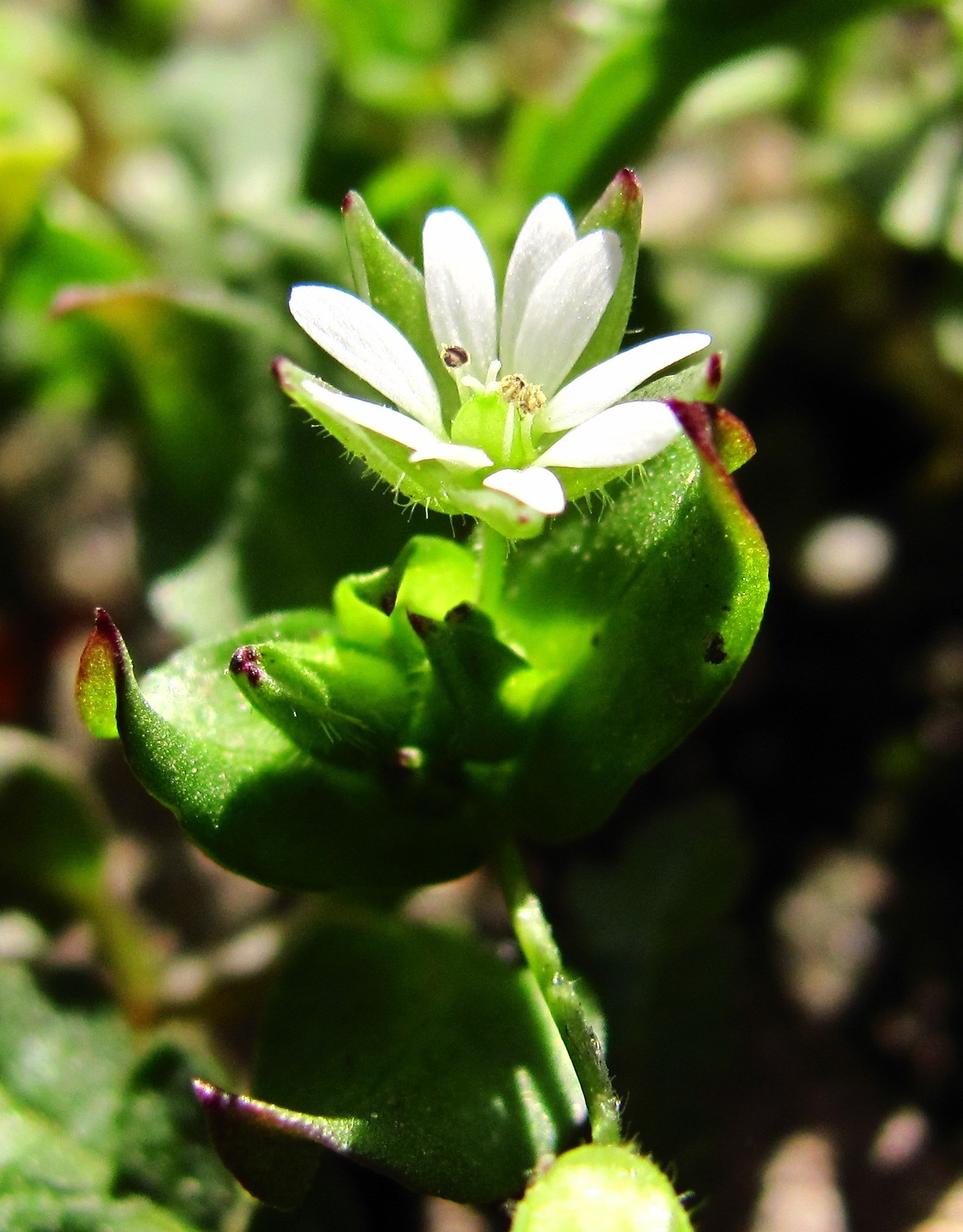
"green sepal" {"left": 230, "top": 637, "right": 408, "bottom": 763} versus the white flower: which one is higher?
the white flower

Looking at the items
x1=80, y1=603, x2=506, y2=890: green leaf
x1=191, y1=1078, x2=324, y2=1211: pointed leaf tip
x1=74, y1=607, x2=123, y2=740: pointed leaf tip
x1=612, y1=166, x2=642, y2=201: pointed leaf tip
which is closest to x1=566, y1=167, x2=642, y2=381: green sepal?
x1=612, y1=166, x2=642, y2=201: pointed leaf tip

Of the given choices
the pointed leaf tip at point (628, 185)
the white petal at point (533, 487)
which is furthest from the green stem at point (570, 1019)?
the pointed leaf tip at point (628, 185)

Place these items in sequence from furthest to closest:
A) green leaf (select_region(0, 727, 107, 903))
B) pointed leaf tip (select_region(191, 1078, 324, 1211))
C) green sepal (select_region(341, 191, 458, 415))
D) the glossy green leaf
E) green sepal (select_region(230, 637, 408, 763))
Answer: green leaf (select_region(0, 727, 107, 903))
green sepal (select_region(341, 191, 458, 415))
green sepal (select_region(230, 637, 408, 763))
pointed leaf tip (select_region(191, 1078, 324, 1211))
the glossy green leaf

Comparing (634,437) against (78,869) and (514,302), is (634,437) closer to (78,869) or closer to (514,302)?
(514,302)

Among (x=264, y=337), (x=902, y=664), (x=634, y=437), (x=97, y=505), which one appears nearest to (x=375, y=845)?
(x=634, y=437)

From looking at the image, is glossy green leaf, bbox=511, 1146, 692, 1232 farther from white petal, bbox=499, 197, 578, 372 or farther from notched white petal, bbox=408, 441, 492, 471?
white petal, bbox=499, 197, 578, 372

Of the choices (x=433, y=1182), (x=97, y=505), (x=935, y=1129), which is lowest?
(x=97, y=505)

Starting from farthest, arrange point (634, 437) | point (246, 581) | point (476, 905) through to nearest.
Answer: point (476, 905), point (246, 581), point (634, 437)
